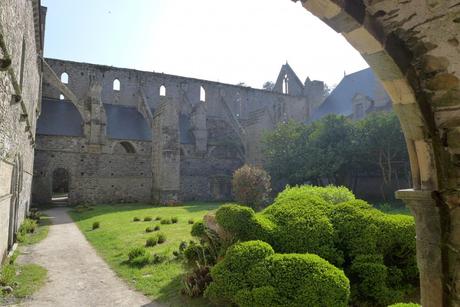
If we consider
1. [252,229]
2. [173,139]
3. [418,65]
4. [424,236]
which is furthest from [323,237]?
[173,139]

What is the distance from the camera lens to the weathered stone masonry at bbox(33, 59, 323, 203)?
25.5 meters

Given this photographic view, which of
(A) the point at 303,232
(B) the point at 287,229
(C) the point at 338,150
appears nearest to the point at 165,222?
(B) the point at 287,229

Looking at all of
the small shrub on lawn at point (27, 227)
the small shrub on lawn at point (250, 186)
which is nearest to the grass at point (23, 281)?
the small shrub on lawn at point (27, 227)

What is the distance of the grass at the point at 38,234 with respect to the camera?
12.8m

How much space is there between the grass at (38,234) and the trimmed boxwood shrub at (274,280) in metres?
9.47

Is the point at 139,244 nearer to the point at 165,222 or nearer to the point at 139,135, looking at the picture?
the point at 165,222

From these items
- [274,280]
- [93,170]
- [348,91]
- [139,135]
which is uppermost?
[348,91]

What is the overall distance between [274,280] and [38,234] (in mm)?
12152

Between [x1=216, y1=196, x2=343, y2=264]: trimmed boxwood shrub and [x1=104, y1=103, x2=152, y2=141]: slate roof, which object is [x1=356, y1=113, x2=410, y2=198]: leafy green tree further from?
[x1=216, y1=196, x2=343, y2=264]: trimmed boxwood shrub

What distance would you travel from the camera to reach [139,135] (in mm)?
28609

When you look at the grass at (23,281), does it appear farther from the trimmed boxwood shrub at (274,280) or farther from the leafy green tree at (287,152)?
the leafy green tree at (287,152)

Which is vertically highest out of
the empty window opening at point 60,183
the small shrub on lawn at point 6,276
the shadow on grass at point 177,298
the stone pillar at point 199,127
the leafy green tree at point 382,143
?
the stone pillar at point 199,127

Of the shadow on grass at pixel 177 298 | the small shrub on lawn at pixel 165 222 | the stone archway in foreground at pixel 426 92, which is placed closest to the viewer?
the stone archway in foreground at pixel 426 92

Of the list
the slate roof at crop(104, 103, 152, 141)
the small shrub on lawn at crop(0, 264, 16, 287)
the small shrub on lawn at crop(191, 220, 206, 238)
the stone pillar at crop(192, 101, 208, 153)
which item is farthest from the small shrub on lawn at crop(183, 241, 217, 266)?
the stone pillar at crop(192, 101, 208, 153)
